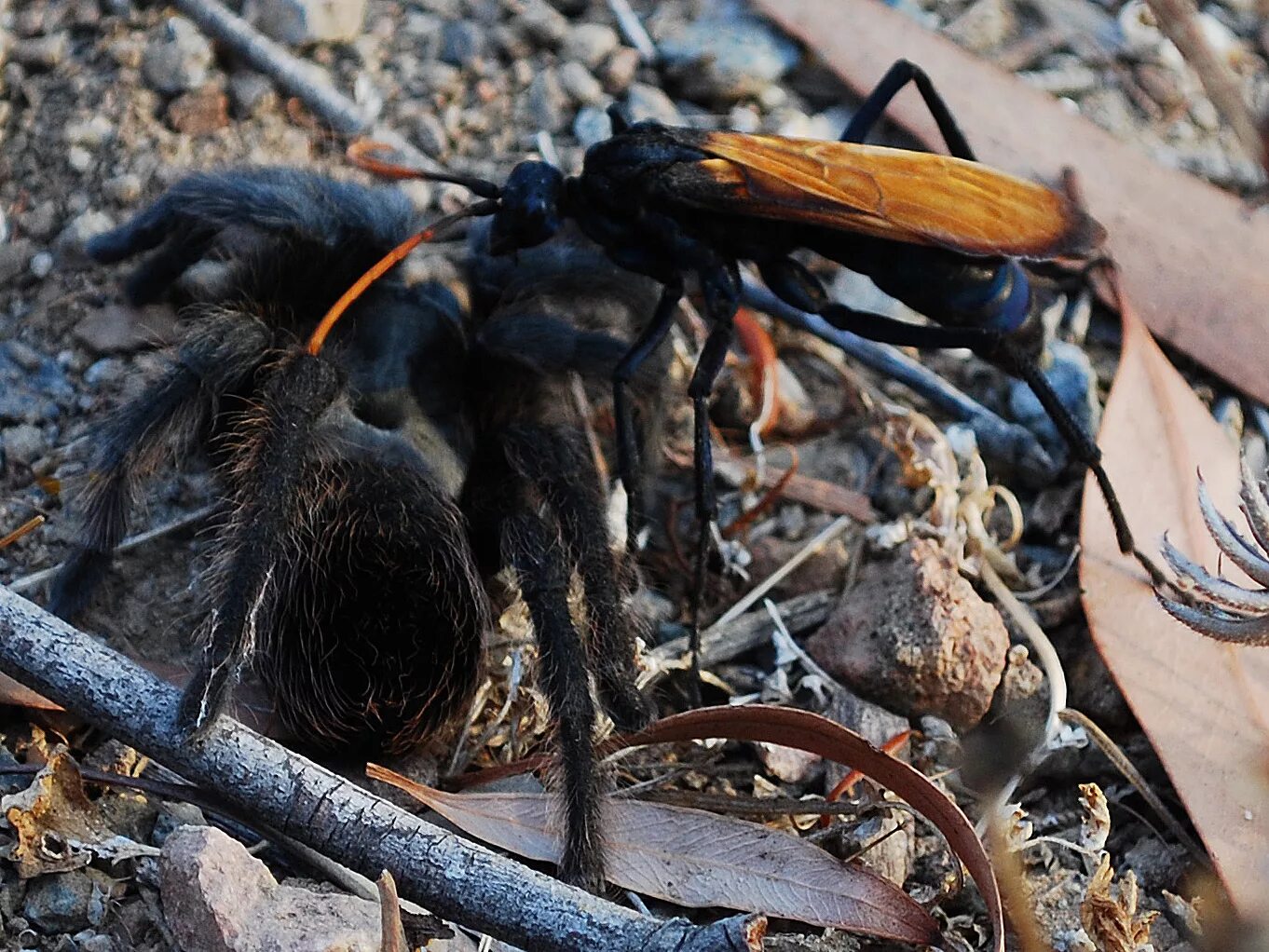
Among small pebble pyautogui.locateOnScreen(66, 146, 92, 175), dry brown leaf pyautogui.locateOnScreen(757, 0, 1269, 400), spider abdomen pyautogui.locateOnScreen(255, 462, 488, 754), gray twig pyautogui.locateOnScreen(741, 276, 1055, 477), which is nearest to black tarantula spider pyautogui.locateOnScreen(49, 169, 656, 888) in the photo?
spider abdomen pyautogui.locateOnScreen(255, 462, 488, 754)

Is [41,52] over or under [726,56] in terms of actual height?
under

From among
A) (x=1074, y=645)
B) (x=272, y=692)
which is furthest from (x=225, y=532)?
(x=1074, y=645)

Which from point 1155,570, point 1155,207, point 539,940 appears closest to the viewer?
point 539,940

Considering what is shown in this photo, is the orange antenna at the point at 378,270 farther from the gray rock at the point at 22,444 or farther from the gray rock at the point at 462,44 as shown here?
the gray rock at the point at 462,44

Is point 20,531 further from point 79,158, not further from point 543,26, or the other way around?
point 543,26

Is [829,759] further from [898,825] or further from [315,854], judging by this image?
[315,854]

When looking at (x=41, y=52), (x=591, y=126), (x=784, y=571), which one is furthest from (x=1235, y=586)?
(x=41, y=52)

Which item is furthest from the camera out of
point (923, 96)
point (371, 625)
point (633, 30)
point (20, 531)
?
point (633, 30)
